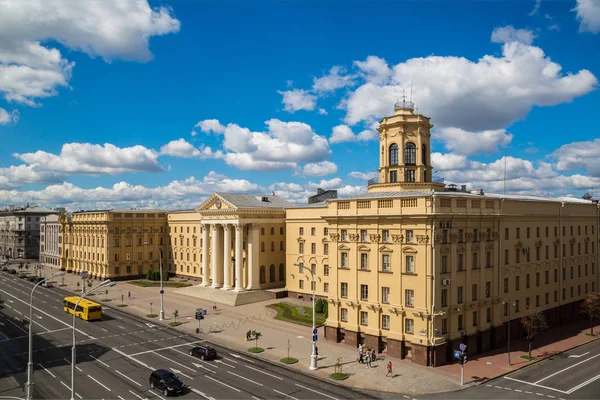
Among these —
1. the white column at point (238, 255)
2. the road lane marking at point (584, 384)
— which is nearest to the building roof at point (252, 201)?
the white column at point (238, 255)

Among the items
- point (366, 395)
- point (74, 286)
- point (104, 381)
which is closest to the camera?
point (366, 395)

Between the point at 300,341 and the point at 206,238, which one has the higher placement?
the point at 206,238

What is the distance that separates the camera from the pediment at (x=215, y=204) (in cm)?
8575

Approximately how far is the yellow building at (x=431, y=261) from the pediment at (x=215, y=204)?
3356cm

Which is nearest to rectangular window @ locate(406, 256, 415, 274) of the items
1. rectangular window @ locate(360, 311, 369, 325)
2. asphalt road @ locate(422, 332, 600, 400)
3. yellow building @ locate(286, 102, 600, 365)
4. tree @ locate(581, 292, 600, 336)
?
yellow building @ locate(286, 102, 600, 365)

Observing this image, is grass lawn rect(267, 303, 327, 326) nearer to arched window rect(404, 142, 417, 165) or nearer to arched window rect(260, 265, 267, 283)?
arched window rect(260, 265, 267, 283)

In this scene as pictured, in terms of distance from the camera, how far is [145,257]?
113688 mm

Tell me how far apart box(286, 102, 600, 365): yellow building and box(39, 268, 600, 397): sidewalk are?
6.68 ft

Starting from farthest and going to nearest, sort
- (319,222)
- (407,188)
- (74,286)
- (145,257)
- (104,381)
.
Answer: (145,257) < (74,286) < (319,222) < (407,188) < (104,381)

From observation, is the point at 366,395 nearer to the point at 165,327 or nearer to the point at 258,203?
the point at 165,327

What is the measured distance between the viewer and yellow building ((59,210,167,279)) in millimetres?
108312

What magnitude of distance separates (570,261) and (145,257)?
93744mm

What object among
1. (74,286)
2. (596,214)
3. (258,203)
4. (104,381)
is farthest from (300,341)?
(74,286)

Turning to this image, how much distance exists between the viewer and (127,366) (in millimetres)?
46188
